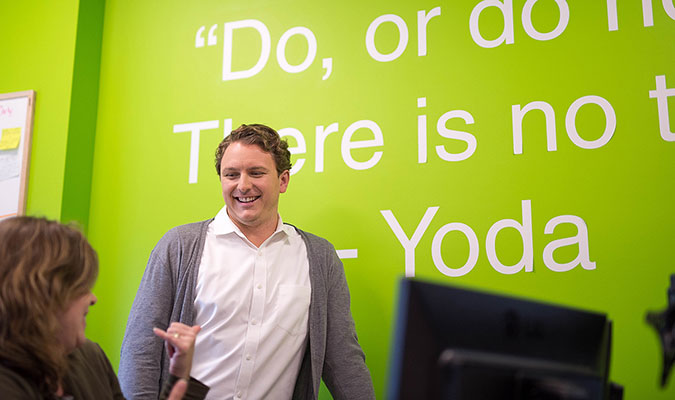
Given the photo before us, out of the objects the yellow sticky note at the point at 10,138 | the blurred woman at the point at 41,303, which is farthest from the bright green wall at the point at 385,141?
the blurred woman at the point at 41,303

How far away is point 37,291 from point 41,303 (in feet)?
0.08

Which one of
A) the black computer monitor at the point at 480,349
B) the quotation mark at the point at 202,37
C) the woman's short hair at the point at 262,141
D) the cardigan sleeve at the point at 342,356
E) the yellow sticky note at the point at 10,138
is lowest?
the cardigan sleeve at the point at 342,356

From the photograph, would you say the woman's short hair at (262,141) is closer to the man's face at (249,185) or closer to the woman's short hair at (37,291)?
the man's face at (249,185)

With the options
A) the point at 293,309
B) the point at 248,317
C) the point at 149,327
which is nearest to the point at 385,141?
the point at 293,309

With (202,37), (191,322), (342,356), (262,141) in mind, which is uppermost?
(202,37)

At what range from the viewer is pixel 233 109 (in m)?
3.01

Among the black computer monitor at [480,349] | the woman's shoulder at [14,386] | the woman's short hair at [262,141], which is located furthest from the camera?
the woman's short hair at [262,141]

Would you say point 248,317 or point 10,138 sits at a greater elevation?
point 10,138

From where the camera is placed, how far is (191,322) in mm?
2307

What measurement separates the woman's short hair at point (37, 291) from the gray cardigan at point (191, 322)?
0.82 meters

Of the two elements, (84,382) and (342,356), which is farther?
(342,356)

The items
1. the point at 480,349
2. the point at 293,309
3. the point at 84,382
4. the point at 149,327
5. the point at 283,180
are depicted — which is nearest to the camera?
the point at 480,349

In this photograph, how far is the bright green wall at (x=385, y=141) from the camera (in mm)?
2418

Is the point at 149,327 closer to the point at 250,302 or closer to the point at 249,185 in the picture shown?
the point at 250,302
